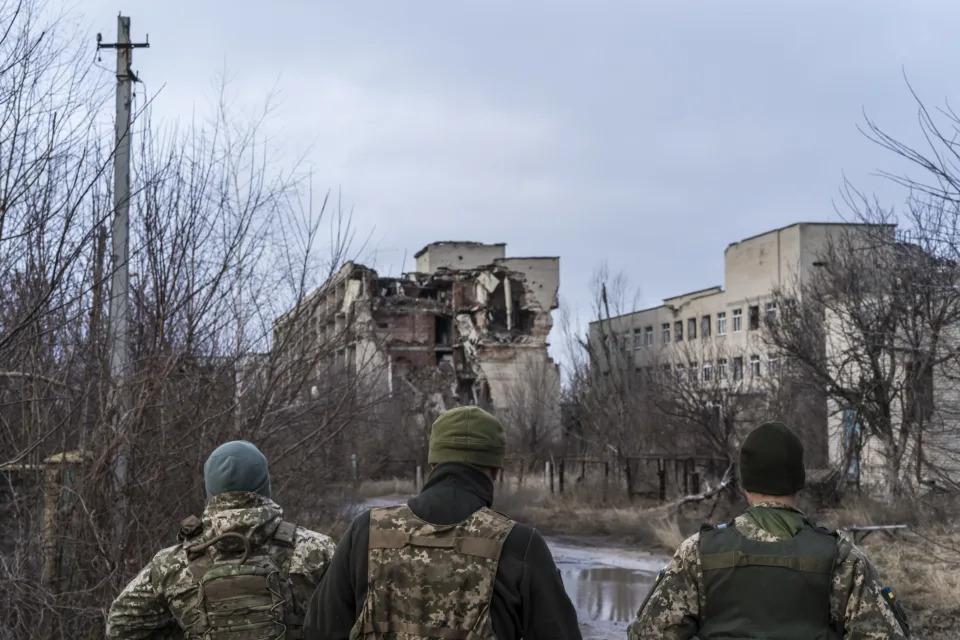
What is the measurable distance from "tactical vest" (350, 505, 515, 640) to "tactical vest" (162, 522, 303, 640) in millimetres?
710

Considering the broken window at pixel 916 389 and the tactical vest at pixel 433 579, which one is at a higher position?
the broken window at pixel 916 389

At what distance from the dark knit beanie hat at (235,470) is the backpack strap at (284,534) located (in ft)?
0.54

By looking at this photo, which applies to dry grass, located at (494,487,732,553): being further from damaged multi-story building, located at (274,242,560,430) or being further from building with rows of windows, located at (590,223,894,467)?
damaged multi-story building, located at (274,242,560,430)

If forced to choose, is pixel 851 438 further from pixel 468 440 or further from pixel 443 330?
pixel 443 330

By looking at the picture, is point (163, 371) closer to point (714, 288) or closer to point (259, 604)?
point (259, 604)

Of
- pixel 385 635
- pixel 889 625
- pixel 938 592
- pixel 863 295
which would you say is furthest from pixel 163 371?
pixel 863 295

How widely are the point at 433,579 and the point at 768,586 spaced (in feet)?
3.85

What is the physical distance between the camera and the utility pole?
8.18 metres

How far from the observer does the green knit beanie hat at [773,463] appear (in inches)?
151

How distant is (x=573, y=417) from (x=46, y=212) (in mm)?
42271

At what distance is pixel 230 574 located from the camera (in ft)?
12.9

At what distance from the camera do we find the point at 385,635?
3.34 meters

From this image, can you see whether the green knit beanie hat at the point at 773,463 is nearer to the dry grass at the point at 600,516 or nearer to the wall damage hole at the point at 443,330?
the dry grass at the point at 600,516

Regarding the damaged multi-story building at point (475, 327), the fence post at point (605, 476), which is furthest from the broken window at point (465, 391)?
the fence post at point (605, 476)
